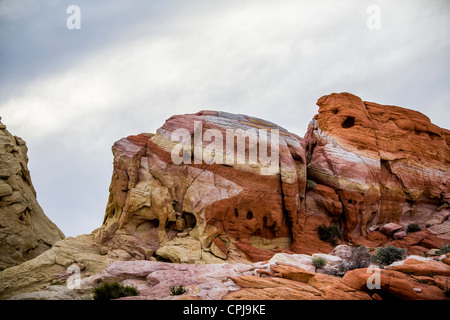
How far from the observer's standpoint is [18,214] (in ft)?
70.3

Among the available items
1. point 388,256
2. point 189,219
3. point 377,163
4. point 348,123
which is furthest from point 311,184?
point 388,256

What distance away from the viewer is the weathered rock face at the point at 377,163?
93.3 feet

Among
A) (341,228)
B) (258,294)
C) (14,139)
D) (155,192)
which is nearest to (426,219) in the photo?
(341,228)

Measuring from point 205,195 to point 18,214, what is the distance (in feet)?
38.3

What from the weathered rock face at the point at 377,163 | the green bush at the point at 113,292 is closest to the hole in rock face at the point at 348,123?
the weathered rock face at the point at 377,163

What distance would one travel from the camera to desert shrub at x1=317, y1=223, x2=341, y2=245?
2595 cm

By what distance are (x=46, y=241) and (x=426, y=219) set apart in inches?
1222

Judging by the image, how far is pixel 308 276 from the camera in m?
11.3

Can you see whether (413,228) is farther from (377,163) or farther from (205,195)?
(205,195)

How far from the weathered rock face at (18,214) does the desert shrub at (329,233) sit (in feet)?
63.4

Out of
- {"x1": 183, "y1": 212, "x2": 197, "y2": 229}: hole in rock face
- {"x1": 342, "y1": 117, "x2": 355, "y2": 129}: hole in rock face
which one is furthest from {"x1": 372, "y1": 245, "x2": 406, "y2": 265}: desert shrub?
{"x1": 342, "y1": 117, "x2": 355, "y2": 129}: hole in rock face

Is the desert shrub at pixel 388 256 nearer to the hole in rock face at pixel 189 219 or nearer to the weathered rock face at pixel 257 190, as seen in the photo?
the weathered rock face at pixel 257 190
